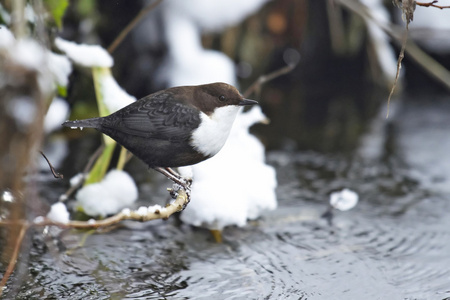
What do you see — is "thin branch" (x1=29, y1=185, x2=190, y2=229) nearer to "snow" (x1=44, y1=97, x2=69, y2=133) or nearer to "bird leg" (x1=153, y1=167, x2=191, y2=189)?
"bird leg" (x1=153, y1=167, x2=191, y2=189)

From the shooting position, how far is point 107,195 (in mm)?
3699

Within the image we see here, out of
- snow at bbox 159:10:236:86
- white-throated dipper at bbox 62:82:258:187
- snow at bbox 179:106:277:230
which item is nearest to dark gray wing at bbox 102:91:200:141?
white-throated dipper at bbox 62:82:258:187

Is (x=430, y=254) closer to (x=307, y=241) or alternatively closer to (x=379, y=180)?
(x=307, y=241)

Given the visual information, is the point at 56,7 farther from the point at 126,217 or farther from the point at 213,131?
the point at 126,217

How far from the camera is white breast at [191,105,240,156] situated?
280 cm

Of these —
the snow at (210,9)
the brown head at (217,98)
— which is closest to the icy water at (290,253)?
the brown head at (217,98)

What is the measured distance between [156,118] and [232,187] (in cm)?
87

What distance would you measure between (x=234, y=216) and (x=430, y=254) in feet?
3.52

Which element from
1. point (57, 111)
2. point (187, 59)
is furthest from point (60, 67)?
point (187, 59)

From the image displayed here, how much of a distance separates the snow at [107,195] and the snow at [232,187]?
38cm

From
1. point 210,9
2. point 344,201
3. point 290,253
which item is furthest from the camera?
point 210,9

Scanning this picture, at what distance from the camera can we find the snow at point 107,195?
144 inches

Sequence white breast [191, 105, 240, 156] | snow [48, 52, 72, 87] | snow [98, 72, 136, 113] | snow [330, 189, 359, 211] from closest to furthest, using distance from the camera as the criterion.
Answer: white breast [191, 105, 240, 156], snow [98, 72, 136, 113], snow [48, 52, 72, 87], snow [330, 189, 359, 211]

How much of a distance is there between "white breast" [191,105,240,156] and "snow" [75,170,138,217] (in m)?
1.05
